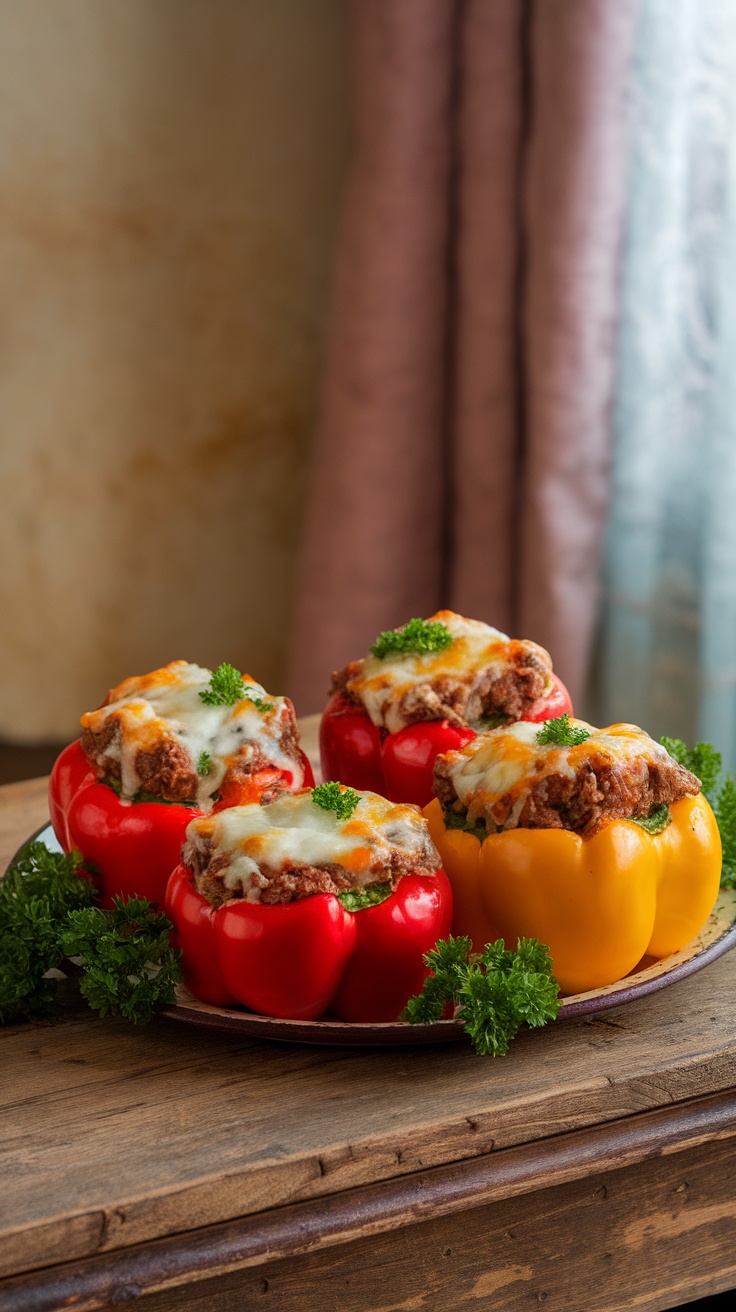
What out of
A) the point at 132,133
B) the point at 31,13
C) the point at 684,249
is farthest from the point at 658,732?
the point at 31,13

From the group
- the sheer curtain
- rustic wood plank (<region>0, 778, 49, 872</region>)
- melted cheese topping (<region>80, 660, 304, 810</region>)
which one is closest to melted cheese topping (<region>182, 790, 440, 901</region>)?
melted cheese topping (<region>80, 660, 304, 810</region>)

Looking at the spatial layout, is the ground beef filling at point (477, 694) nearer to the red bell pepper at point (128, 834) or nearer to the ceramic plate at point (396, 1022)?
the red bell pepper at point (128, 834)

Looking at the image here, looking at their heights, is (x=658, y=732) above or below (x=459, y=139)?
below

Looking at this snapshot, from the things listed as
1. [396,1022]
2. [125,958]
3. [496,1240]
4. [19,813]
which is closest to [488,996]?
[396,1022]

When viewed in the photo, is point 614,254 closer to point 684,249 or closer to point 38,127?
point 684,249

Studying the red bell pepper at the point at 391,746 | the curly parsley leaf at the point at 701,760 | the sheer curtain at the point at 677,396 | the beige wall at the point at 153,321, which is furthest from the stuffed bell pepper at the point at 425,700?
the beige wall at the point at 153,321

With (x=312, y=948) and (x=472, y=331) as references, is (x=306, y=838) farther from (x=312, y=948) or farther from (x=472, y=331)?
(x=472, y=331)
